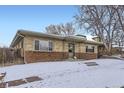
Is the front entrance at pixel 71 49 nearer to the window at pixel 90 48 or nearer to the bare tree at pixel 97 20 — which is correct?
the window at pixel 90 48

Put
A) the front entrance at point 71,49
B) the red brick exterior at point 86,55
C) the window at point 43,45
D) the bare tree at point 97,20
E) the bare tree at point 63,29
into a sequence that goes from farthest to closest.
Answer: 1. the bare tree at point 63,29
2. the bare tree at point 97,20
3. the red brick exterior at point 86,55
4. the front entrance at point 71,49
5. the window at point 43,45

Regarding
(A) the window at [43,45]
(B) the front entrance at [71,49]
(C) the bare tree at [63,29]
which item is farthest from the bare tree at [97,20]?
(A) the window at [43,45]

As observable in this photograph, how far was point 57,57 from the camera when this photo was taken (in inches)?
706

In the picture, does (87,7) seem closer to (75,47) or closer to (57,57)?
(75,47)

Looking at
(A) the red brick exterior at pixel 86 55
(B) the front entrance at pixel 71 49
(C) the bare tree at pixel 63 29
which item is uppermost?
(C) the bare tree at pixel 63 29

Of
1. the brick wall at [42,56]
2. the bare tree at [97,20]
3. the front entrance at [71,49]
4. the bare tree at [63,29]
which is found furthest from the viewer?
the bare tree at [63,29]

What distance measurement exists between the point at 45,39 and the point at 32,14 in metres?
2.38

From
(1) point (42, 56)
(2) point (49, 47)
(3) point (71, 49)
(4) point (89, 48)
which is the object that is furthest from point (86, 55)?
(1) point (42, 56)

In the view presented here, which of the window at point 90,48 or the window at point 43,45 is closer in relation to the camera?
the window at point 43,45

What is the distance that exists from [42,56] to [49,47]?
3.68 feet

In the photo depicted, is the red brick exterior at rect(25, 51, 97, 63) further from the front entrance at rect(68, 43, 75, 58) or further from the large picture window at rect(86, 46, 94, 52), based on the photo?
the large picture window at rect(86, 46, 94, 52)

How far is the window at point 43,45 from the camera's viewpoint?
1641cm

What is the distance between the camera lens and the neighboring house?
15.8 meters
